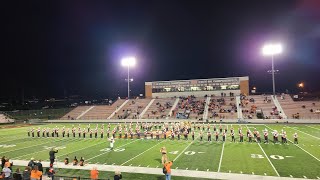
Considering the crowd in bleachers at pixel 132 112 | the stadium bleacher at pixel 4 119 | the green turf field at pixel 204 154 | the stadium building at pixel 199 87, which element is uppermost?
the stadium building at pixel 199 87

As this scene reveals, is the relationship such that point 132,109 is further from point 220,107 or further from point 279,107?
point 279,107

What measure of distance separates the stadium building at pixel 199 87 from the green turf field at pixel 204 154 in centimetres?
3598

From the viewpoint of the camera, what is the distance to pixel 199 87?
205 feet

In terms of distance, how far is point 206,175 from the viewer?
43.9 feet

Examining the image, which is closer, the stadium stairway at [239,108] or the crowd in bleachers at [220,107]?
the stadium stairway at [239,108]

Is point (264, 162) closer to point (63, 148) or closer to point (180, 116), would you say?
point (63, 148)

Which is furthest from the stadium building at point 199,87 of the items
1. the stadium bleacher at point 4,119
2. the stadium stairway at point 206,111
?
the stadium bleacher at point 4,119

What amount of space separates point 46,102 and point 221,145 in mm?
60627

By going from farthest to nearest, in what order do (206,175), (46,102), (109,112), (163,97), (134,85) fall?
(134,85) → (46,102) → (163,97) → (109,112) → (206,175)

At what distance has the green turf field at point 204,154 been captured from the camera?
14.7 m

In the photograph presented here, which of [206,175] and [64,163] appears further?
[64,163]

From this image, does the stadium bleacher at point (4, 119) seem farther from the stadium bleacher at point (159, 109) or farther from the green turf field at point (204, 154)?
the green turf field at point (204, 154)

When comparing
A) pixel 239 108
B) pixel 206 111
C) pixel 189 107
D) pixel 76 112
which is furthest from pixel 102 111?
pixel 239 108

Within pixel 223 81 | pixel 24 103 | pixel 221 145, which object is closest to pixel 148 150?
pixel 221 145
